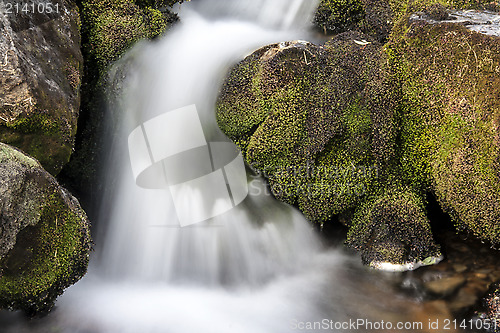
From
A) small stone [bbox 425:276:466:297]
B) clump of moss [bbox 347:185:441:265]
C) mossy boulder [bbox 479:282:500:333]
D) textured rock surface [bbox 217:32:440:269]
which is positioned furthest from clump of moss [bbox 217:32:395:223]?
mossy boulder [bbox 479:282:500:333]

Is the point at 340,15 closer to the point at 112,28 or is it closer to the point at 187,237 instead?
the point at 112,28

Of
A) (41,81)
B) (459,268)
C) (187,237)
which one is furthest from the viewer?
(187,237)

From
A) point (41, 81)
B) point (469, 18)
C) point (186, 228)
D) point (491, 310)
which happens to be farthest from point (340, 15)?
point (491, 310)

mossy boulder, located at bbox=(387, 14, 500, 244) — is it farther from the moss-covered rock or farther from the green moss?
the green moss

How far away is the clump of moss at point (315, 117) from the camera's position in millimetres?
4301

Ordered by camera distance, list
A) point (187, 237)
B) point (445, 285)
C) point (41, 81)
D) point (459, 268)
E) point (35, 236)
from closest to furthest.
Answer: point (35, 236)
point (41, 81)
point (445, 285)
point (459, 268)
point (187, 237)

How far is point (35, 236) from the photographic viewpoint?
3.52m

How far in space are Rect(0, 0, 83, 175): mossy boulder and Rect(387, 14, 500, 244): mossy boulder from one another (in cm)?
296

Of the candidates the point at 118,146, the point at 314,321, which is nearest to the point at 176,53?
the point at 118,146

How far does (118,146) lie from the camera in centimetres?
486

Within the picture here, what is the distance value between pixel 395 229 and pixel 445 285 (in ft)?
2.15

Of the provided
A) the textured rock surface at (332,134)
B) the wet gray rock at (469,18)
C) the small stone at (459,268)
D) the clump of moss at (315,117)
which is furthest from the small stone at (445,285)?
the wet gray rock at (469,18)

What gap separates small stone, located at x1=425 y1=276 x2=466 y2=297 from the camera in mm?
4255

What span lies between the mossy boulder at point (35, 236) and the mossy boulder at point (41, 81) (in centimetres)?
40
